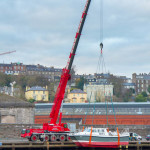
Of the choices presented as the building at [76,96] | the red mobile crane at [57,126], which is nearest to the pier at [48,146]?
the red mobile crane at [57,126]

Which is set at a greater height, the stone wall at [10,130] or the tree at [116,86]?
the tree at [116,86]

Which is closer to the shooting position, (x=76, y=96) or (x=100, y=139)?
(x=100, y=139)

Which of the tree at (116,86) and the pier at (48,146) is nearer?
the pier at (48,146)

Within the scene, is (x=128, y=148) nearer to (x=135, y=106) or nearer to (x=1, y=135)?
(x=1, y=135)

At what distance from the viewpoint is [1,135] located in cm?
5512

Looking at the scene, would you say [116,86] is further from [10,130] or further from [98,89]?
[10,130]

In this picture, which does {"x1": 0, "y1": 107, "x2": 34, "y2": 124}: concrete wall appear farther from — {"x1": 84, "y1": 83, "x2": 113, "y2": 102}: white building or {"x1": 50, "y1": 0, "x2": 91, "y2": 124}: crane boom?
{"x1": 84, "y1": 83, "x2": 113, "y2": 102}: white building

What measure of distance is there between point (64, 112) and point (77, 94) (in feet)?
247

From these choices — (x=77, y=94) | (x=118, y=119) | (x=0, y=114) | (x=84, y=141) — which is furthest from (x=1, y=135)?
(x=77, y=94)

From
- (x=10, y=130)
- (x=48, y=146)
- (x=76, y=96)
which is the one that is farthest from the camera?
(x=76, y=96)

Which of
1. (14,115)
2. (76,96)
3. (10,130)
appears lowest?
(10,130)

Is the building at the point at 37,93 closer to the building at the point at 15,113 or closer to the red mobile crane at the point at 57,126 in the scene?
the building at the point at 15,113

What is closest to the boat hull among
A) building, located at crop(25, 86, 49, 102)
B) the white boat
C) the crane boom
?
the white boat

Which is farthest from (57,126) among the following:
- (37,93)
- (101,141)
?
(37,93)
